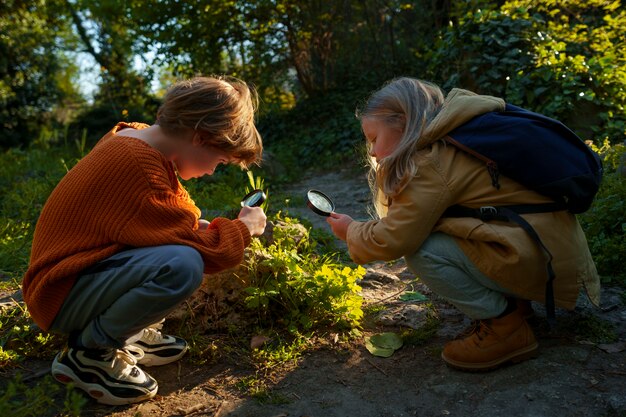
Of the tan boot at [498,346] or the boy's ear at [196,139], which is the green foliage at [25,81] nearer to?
the boy's ear at [196,139]

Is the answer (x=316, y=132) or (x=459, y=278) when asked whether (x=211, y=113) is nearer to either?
(x=459, y=278)

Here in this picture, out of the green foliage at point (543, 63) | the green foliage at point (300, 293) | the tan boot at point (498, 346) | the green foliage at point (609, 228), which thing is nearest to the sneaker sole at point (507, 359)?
the tan boot at point (498, 346)

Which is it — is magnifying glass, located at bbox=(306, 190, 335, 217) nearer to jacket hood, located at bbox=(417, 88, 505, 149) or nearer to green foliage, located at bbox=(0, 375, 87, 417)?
jacket hood, located at bbox=(417, 88, 505, 149)

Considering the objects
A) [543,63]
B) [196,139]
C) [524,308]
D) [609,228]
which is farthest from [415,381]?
[543,63]

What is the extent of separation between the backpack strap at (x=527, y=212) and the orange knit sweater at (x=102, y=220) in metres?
1.07

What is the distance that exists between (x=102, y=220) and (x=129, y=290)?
0.89ft

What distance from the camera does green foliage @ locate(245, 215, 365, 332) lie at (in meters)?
2.66

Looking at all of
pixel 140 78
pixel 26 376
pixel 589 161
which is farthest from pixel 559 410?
Result: pixel 140 78

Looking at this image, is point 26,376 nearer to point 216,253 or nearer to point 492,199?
point 216,253

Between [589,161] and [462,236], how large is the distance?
564 mm

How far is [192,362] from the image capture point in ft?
8.10

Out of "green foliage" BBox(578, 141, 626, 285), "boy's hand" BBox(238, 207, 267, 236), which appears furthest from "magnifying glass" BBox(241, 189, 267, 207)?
"green foliage" BBox(578, 141, 626, 285)

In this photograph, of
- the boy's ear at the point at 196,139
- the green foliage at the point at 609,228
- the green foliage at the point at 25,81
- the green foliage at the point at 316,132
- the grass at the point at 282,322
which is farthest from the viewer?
the green foliage at the point at 25,81

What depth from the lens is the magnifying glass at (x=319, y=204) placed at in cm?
259
